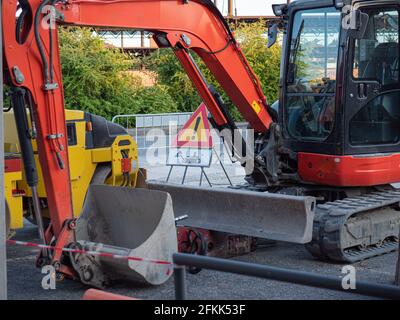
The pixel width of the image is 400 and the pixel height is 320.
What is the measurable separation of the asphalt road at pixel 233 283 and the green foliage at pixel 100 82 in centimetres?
1001

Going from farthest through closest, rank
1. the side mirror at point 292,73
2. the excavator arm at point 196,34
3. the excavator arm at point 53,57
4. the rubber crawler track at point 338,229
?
the side mirror at point 292,73 < the rubber crawler track at point 338,229 < the excavator arm at point 196,34 < the excavator arm at point 53,57

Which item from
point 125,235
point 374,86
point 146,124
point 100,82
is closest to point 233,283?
point 125,235

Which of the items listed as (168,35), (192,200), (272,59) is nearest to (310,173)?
(192,200)

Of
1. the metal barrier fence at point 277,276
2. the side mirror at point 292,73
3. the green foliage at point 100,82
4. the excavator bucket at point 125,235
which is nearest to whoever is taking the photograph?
the metal barrier fence at point 277,276

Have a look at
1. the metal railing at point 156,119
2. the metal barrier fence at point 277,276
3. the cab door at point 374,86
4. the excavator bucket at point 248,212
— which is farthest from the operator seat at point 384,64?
the metal railing at point 156,119

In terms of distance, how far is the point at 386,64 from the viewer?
24.8ft

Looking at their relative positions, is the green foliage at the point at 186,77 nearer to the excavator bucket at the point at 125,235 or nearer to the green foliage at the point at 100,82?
the green foliage at the point at 100,82

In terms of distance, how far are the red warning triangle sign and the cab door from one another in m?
3.40

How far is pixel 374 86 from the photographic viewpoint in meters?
7.48

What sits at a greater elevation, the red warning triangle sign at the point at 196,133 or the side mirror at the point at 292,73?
the side mirror at the point at 292,73

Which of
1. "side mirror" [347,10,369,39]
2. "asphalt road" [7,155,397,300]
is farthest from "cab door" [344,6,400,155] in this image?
"asphalt road" [7,155,397,300]

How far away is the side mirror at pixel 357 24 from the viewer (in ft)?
23.4

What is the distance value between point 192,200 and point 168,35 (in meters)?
1.81

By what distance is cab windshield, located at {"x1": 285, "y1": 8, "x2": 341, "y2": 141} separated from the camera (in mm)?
7527
